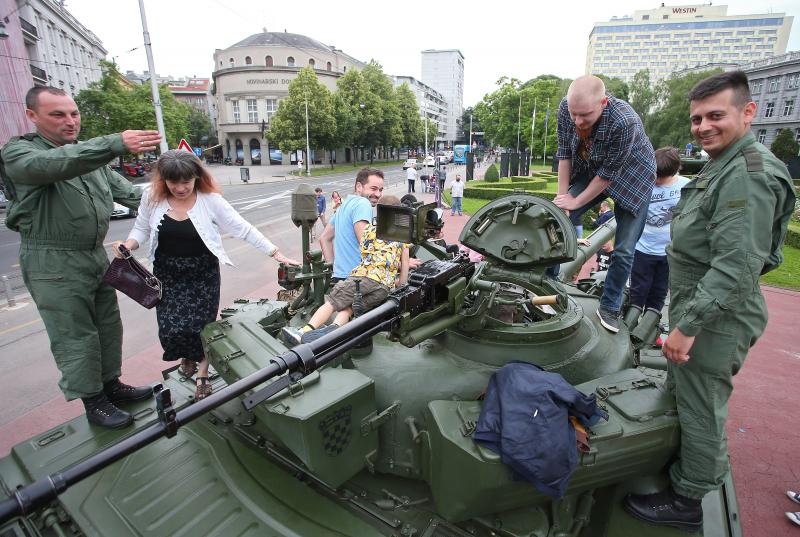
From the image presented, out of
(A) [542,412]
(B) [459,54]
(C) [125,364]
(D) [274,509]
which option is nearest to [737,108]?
(A) [542,412]

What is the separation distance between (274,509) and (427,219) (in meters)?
1.96

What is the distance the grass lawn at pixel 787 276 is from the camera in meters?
10.4

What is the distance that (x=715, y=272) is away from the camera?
2264 millimetres

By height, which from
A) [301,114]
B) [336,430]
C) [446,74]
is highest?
[446,74]

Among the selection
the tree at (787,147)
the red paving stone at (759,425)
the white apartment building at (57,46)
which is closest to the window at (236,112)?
the white apartment building at (57,46)

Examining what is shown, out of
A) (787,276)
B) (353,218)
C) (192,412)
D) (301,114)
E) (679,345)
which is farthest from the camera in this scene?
(301,114)

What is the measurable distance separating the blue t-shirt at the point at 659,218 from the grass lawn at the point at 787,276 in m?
7.31

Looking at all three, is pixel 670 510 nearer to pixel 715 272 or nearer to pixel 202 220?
pixel 715 272

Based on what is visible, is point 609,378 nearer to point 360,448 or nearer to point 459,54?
point 360,448

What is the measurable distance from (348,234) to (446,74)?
142806 millimetres

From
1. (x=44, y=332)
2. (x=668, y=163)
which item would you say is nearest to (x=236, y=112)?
(x=44, y=332)

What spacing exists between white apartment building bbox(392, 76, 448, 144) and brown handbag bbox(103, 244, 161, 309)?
8708cm

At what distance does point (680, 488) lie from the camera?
2.62 m

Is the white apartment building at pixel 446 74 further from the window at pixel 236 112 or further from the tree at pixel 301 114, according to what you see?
the tree at pixel 301 114
